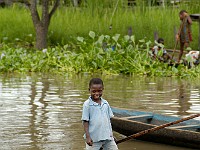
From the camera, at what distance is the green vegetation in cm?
1608

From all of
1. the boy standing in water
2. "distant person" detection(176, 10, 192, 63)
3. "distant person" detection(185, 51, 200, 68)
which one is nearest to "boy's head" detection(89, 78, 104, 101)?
the boy standing in water

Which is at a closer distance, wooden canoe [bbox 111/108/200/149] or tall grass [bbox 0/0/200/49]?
wooden canoe [bbox 111/108/200/149]

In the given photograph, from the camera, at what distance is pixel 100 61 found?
1655 cm

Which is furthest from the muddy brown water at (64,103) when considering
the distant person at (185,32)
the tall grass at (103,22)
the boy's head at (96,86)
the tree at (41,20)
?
the tall grass at (103,22)

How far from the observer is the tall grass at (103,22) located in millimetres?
22422

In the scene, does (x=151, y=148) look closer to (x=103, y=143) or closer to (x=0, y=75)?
(x=103, y=143)

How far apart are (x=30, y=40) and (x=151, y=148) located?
50.7ft

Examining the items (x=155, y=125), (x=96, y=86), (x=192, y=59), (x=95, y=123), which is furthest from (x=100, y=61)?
(x=96, y=86)

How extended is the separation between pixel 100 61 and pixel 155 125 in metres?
8.78

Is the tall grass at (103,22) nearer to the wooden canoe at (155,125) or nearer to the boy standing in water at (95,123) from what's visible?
the wooden canoe at (155,125)

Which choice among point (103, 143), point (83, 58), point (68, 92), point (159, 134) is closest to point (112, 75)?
point (83, 58)

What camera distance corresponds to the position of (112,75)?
16.4 m

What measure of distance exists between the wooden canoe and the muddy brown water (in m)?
0.12

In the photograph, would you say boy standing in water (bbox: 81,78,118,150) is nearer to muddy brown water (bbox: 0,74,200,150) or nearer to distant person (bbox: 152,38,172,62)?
muddy brown water (bbox: 0,74,200,150)
